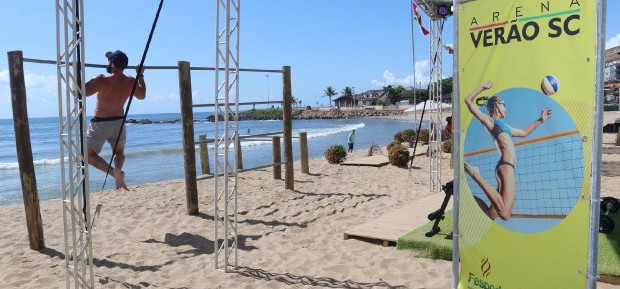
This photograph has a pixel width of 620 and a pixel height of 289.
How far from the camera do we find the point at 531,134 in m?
2.61

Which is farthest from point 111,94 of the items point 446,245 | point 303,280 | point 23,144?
point 446,245

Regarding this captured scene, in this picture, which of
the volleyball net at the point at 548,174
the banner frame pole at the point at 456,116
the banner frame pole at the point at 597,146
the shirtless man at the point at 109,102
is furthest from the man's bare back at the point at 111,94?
the banner frame pole at the point at 597,146

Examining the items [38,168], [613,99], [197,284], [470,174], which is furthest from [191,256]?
[613,99]

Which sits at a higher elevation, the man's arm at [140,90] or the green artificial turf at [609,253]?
the man's arm at [140,90]

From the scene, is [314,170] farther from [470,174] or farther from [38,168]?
[38,168]

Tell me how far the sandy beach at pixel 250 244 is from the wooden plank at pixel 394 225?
0.11 m

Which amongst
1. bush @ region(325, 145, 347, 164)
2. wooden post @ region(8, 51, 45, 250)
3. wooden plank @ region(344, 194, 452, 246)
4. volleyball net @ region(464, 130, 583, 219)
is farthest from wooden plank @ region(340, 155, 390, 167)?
volleyball net @ region(464, 130, 583, 219)

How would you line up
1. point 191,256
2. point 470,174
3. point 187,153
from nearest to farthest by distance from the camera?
point 470,174
point 191,256
point 187,153

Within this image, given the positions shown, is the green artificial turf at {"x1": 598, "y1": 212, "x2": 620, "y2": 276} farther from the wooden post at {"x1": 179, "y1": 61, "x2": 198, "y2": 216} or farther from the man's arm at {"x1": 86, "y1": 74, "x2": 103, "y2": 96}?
the wooden post at {"x1": 179, "y1": 61, "x2": 198, "y2": 216}

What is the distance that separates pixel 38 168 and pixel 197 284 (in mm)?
18788

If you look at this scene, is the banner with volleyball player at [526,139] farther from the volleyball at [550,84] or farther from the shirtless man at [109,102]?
the shirtless man at [109,102]

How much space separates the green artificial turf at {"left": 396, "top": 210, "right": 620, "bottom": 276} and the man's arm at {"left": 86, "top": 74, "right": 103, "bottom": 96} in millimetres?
3590

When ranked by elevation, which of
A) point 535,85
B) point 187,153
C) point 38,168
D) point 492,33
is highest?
point 492,33

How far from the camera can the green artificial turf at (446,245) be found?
3.99 metres
